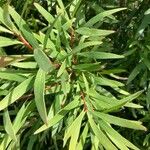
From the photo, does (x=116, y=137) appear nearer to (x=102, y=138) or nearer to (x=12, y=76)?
(x=102, y=138)

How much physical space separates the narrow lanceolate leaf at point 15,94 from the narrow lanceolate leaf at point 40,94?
0.17 ft

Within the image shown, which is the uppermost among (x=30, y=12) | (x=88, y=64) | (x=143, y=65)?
(x=30, y=12)

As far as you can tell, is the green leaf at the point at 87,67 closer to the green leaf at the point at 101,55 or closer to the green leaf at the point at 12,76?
the green leaf at the point at 101,55

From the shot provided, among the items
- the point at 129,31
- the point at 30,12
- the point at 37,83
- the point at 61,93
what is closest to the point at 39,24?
the point at 30,12

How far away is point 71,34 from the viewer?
1.03 metres

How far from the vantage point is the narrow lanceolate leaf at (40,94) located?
78 centimetres

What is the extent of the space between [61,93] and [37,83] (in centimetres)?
17

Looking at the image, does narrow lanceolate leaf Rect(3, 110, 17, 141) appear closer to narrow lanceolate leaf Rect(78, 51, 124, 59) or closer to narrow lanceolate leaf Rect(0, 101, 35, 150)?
narrow lanceolate leaf Rect(0, 101, 35, 150)

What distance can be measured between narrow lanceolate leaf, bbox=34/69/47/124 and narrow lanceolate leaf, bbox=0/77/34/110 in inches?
2.1

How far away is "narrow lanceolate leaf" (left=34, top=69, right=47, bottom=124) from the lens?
30.5 inches

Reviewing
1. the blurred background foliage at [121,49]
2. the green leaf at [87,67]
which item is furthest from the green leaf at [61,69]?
the blurred background foliage at [121,49]

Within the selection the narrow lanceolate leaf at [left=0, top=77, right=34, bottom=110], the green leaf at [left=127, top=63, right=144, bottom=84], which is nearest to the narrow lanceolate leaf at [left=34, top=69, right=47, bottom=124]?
the narrow lanceolate leaf at [left=0, top=77, right=34, bottom=110]

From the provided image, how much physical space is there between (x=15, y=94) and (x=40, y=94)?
9 cm

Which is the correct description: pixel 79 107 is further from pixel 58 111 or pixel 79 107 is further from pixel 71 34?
pixel 71 34
